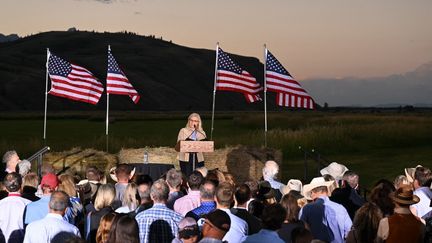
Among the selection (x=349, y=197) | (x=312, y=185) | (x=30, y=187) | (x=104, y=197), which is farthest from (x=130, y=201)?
(x=349, y=197)

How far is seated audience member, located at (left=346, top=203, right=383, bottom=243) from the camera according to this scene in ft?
26.0

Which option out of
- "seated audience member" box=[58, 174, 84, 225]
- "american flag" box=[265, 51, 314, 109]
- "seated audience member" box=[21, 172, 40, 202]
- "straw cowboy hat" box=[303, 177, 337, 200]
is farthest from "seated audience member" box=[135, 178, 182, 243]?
"american flag" box=[265, 51, 314, 109]

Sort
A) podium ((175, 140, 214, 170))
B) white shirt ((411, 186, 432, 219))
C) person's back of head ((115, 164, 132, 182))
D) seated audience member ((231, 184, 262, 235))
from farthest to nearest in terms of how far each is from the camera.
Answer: podium ((175, 140, 214, 170)) → person's back of head ((115, 164, 132, 182)) → white shirt ((411, 186, 432, 219)) → seated audience member ((231, 184, 262, 235))

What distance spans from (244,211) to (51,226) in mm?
2166

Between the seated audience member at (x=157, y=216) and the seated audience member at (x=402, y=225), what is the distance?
219cm

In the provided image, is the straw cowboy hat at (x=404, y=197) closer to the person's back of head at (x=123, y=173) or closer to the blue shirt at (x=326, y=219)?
the blue shirt at (x=326, y=219)

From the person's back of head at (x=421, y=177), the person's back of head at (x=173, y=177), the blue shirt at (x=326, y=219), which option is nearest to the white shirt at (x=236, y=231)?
the blue shirt at (x=326, y=219)

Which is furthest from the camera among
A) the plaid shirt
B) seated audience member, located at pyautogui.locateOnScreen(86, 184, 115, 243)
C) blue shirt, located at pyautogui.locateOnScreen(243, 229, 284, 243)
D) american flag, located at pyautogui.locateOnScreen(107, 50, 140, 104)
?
american flag, located at pyautogui.locateOnScreen(107, 50, 140, 104)

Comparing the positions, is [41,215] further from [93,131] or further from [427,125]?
[93,131]

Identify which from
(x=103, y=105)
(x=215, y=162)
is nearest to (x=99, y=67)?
(x=103, y=105)

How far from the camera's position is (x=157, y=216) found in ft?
26.1

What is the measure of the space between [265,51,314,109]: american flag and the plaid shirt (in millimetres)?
11021

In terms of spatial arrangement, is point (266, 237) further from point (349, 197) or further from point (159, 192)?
point (349, 197)

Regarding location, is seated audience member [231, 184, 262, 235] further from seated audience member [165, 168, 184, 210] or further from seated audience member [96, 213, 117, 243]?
seated audience member [96, 213, 117, 243]
